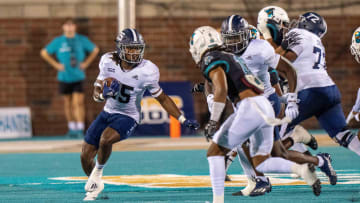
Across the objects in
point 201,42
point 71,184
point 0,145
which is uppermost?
point 201,42

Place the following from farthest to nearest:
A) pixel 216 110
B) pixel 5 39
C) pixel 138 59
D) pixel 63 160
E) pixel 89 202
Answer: pixel 5 39 < pixel 63 160 < pixel 138 59 < pixel 89 202 < pixel 216 110

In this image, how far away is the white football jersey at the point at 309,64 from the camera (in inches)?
316

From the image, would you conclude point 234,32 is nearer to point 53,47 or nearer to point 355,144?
point 355,144

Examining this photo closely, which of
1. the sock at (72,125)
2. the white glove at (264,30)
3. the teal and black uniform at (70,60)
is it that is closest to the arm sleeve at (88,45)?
the teal and black uniform at (70,60)

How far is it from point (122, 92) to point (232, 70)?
191cm

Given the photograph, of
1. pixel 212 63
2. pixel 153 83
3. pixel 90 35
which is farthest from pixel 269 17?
pixel 90 35

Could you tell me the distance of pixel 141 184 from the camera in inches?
342

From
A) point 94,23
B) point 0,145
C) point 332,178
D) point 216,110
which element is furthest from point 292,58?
point 94,23

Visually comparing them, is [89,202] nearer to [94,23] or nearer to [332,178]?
[332,178]

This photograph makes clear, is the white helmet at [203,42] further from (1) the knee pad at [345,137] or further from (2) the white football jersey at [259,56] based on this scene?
(1) the knee pad at [345,137]

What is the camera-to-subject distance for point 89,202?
23.9 feet

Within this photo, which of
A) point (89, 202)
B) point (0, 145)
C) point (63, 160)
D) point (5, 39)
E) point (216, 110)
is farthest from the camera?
point (5, 39)

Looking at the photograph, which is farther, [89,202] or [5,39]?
[5,39]

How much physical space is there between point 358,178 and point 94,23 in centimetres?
977
